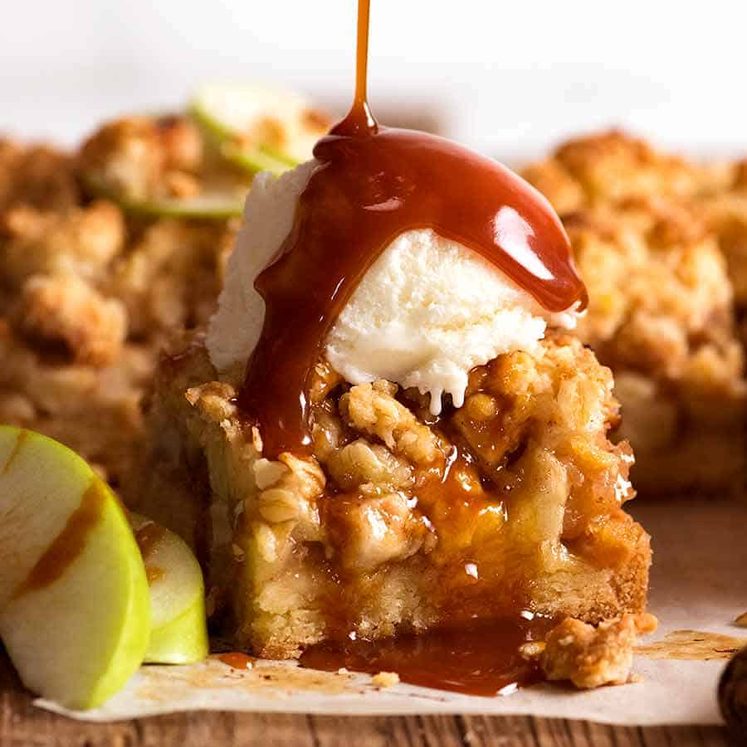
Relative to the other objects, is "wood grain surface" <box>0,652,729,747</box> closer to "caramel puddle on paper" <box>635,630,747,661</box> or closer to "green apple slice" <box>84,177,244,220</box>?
"caramel puddle on paper" <box>635,630,747,661</box>

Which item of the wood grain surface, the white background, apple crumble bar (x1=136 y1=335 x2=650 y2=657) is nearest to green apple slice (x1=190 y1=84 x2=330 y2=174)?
apple crumble bar (x1=136 y1=335 x2=650 y2=657)

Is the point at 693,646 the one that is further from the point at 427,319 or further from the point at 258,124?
the point at 258,124

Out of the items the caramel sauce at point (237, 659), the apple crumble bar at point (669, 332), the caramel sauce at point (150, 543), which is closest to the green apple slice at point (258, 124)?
the apple crumble bar at point (669, 332)

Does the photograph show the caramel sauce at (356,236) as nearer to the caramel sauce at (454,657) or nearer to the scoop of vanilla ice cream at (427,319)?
the scoop of vanilla ice cream at (427,319)

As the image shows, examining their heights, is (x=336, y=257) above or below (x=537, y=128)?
above

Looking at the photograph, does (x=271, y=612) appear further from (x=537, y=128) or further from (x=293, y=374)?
(x=537, y=128)

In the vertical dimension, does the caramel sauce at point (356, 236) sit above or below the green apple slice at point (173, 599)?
above

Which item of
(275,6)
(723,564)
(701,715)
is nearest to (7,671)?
(701,715)
